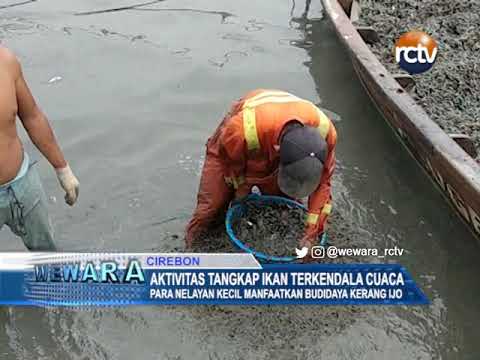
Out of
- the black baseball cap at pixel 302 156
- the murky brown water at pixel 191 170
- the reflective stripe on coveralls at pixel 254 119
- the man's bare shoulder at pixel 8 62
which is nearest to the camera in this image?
the man's bare shoulder at pixel 8 62

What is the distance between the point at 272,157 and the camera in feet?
11.8

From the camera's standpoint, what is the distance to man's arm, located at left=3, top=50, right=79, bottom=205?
311cm

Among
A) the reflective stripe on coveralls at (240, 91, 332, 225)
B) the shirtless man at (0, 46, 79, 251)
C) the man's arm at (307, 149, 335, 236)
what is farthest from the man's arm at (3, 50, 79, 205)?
the man's arm at (307, 149, 335, 236)

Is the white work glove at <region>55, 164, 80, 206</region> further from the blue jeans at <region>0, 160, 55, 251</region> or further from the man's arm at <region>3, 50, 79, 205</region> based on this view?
the blue jeans at <region>0, 160, 55, 251</region>

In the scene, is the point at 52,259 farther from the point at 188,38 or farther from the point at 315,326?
the point at 188,38

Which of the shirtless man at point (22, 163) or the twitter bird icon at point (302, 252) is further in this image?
the twitter bird icon at point (302, 252)

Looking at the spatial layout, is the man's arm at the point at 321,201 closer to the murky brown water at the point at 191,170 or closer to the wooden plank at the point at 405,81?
the murky brown water at the point at 191,170

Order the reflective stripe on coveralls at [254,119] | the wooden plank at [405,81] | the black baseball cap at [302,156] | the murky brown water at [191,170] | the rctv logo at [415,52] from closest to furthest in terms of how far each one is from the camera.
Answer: the black baseball cap at [302,156] → the reflective stripe on coveralls at [254,119] → the murky brown water at [191,170] → the wooden plank at [405,81] → the rctv logo at [415,52]

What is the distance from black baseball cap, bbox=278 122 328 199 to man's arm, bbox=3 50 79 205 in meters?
1.25

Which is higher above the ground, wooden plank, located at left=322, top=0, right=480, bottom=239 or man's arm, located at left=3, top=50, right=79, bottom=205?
man's arm, located at left=3, top=50, right=79, bottom=205

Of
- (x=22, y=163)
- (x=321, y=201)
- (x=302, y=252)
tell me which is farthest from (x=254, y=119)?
(x=22, y=163)

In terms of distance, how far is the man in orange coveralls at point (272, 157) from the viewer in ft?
10.5

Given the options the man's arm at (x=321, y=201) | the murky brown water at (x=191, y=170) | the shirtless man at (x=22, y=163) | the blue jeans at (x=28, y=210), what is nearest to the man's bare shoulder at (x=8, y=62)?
the shirtless man at (x=22, y=163)

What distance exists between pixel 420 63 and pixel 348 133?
35.8 inches
